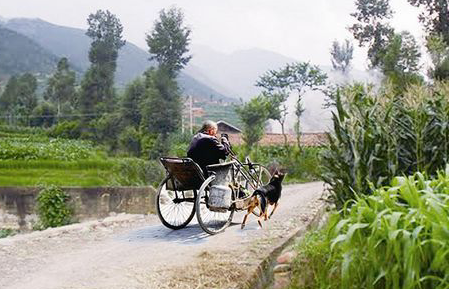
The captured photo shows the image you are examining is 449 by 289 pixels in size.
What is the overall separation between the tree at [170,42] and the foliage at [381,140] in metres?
35.7

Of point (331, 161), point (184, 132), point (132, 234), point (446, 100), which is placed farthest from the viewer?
point (184, 132)

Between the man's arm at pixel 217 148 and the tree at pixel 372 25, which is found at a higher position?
the tree at pixel 372 25

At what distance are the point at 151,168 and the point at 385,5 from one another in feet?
54.3

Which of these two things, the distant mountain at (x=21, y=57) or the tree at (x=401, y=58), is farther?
the distant mountain at (x=21, y=57)

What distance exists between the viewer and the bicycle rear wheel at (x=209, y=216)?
6246mm

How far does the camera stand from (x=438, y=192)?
298 centimetres

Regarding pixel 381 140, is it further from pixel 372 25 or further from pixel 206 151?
pixel 372 25

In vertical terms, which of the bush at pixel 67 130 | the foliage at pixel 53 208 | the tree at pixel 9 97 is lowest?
the foliage at pixel 53 208

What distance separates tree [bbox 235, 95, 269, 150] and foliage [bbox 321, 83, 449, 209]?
851 inches

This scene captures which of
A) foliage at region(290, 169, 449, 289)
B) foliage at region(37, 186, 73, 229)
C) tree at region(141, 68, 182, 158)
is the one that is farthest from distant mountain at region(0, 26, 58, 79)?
foliage at region(290, 169, 449, 289)

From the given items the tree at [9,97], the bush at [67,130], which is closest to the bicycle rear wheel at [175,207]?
the bush at [67,130]

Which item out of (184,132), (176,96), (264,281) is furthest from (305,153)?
(264,281)

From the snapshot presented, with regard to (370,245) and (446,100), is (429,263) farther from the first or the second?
(446,100)

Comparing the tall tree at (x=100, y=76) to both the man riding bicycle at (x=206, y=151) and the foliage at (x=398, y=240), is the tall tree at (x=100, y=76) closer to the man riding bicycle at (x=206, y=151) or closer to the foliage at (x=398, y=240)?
the man riding bicycle at (x=206, y=151)
